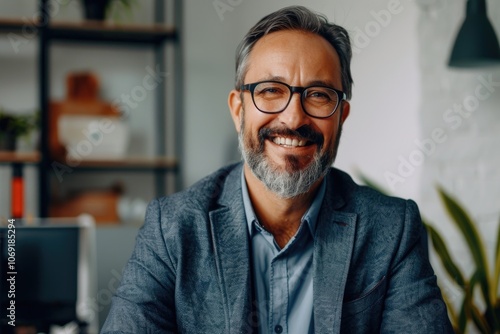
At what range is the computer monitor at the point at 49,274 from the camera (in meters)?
2.26

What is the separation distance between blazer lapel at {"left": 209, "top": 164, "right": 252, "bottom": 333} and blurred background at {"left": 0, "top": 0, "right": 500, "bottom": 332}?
35.7 inches

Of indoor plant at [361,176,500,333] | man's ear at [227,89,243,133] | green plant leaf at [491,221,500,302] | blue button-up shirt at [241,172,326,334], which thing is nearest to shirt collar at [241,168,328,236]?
blue button-up shirt at [241,172,326,334]

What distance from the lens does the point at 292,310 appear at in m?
1.29

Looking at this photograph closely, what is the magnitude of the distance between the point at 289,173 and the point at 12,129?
2.16 meters

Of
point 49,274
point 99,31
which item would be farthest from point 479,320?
point 99,31

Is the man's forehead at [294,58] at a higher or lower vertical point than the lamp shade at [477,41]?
lower

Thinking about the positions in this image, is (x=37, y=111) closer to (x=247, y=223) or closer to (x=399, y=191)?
(x=399, y=191)

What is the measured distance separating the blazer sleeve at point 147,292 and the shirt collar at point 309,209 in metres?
0.18

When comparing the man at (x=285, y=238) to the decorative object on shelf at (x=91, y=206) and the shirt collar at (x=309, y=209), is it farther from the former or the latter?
the decorative object on shelf at (x=91, y=206)

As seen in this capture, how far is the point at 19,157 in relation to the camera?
3061 mm

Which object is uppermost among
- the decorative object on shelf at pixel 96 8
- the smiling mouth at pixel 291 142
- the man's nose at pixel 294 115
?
the decorative object on shelf at pixel 96 8

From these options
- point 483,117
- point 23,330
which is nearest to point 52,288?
point 23,330

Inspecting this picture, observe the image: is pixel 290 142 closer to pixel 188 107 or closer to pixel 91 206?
pixel 188 107

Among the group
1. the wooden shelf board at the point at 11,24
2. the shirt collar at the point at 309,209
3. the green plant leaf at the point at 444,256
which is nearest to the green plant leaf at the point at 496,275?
the green plant leaf at the point at 444,256
